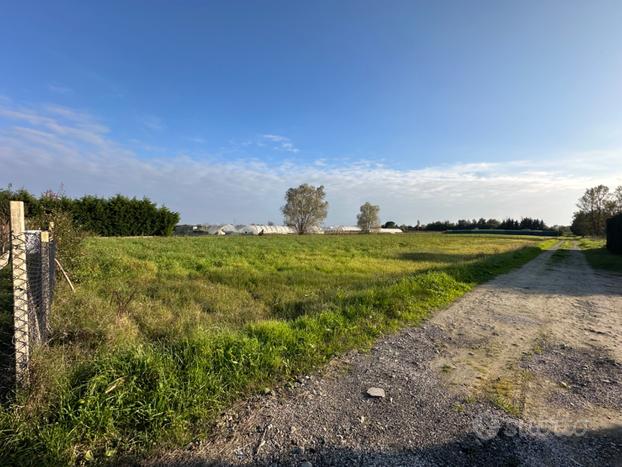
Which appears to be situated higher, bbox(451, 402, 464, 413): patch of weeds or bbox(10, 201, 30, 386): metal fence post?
bbox(10, 201, 30, 386): metal fence post

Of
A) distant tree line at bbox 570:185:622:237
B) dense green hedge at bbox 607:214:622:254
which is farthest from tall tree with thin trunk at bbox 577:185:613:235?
dense green hedge at bbox 607:214:622:254

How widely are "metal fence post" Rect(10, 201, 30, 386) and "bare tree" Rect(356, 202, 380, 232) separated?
10948 cm

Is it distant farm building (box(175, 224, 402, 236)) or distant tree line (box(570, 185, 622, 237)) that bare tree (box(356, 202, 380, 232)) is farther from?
distant tree line (box(570, 185, 622, 237))

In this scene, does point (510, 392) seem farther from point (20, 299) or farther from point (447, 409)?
point (20, 299)

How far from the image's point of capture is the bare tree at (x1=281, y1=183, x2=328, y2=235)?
3531 inches

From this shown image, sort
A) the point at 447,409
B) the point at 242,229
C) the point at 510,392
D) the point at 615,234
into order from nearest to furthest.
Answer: the point at 447,409, the point at 510,392, the point at 615,234, the point at 242,229

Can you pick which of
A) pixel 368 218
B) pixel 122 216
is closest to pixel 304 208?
pixel 368 218

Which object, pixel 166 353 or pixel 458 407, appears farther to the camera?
pixel 166 353

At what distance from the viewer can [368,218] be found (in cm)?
11062

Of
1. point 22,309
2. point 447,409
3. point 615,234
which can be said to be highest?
point 615,234

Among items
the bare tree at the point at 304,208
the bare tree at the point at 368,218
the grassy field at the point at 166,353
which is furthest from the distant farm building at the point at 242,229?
the grassy field at the point at 166,353

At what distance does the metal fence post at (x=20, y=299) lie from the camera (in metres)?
3.03

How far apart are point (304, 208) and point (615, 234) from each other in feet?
230

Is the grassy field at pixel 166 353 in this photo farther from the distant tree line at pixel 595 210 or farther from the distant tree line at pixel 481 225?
the distant tree line at pixel 481 225
